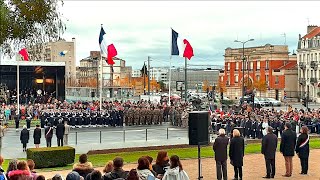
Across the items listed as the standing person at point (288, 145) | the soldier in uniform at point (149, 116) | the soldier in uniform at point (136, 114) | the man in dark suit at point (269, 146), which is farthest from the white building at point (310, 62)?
the man in dark suit at point (269, 146)

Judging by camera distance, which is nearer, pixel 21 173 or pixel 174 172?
pixel 21 173

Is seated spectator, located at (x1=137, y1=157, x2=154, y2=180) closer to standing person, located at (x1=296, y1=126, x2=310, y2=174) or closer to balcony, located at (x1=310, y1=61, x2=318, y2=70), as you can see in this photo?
standing person, located at (x1=296, y1=126, x2=310, y2=174)

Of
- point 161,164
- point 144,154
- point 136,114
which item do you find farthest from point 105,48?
point 161,164

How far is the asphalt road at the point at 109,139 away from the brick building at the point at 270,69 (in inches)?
2093

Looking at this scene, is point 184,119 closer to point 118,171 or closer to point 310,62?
point 118,171

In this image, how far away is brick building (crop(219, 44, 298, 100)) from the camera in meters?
90.7

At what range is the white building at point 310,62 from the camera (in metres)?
86.6

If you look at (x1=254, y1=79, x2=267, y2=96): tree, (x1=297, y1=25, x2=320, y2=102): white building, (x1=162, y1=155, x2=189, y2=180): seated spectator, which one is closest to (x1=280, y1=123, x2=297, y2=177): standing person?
→ (x1=162, y1=155, x2=189, y2=180): seated spectator

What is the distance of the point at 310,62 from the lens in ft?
289

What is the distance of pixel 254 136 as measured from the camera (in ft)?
105

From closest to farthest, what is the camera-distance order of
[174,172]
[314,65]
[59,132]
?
[174,172] < [59,132] < [314,65]

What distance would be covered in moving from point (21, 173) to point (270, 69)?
83.9m

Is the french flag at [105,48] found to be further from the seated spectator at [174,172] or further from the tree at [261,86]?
the tree at [261,86]

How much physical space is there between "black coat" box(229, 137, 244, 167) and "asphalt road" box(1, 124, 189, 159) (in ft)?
36.7
